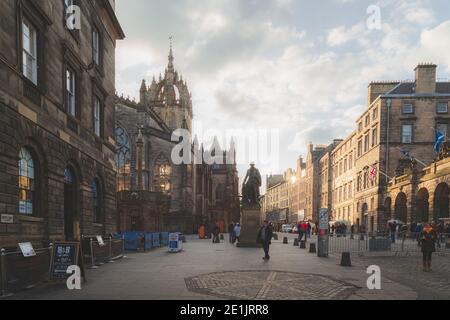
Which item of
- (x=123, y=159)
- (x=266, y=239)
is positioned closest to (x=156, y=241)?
(x=266, y=239)

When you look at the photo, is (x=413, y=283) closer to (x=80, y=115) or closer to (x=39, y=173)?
(x=39, y=173)

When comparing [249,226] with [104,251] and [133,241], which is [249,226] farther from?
[104,251]

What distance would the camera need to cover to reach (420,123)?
44750mm

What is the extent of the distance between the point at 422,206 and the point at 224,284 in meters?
32.6

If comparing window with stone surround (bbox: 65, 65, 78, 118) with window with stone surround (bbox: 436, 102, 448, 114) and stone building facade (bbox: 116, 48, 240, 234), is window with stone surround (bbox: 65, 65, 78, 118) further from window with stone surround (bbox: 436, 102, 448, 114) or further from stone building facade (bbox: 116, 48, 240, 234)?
window with stone surround (bbox: 436, 102, 448, 114)

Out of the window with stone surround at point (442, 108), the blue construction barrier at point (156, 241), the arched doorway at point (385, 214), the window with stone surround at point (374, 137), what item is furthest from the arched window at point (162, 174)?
the window with stone surround at point (442, 108)

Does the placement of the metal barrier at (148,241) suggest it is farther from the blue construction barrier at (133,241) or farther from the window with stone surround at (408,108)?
the window with stone surround at (408,108)

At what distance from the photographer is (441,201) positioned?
3269 cm

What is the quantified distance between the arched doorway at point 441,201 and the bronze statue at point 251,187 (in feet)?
52.1

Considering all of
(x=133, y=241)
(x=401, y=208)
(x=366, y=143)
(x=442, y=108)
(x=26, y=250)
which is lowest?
(x=133, y=241)

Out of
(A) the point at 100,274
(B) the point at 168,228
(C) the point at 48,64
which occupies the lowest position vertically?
(B) the point at 168,228
